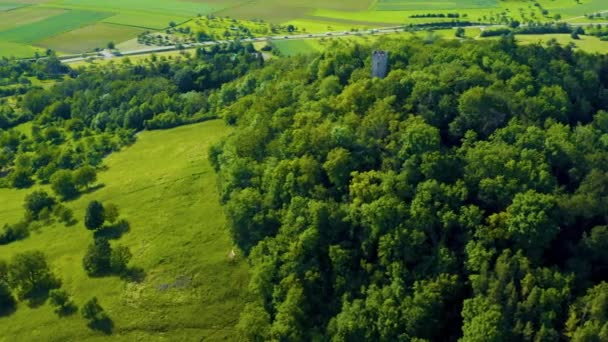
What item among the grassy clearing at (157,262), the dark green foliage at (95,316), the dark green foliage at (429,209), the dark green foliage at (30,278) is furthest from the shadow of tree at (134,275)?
the dark green foliage at (429,209)

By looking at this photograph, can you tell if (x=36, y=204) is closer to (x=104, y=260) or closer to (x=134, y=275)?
(x=104, y=260)

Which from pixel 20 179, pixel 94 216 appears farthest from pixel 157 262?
pixel 20 179

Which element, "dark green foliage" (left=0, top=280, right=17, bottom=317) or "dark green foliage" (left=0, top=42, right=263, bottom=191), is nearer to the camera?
"dark green foliage" (left=0, top=280, right=17, bottom=317)

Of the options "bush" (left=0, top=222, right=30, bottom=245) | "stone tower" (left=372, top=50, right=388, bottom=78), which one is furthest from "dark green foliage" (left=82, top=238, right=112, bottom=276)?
"stone tower" (left=372, top=50, right=388, bottom=78)

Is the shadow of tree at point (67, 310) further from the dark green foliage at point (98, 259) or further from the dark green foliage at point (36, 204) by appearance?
the dark green foliage at point (36, 204)

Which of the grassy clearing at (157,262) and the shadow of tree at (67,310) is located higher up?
the grassy clearing at (157,262)

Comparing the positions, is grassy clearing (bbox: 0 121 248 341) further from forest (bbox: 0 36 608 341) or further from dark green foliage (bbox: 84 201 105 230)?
forest (bbox: 0 36 608 341)

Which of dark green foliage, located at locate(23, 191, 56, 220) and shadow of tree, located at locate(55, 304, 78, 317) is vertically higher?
dark green foliage, located at locate(23, 191, 56, 220)
